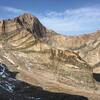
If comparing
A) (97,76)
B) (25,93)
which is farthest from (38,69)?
(97,76)

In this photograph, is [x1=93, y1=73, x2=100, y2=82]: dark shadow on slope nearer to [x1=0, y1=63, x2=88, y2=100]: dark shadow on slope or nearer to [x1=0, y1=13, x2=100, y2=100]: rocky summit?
[x1=0, y1=13, x2=100, y2=100]: rocky summit

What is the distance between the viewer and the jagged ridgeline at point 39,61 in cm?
9498

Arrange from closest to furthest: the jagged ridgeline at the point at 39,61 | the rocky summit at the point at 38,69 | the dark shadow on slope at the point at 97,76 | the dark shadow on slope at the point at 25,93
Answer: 1. the dark shadow on slope at the point at 25,93
2. the rocky summit at the point at 38,69
3. the jagged ridgeline at the point at 39,61
4. the dark shadow on slope at the point at 97,76

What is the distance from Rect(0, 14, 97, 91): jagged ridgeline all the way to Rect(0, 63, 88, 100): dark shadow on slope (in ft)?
14.9

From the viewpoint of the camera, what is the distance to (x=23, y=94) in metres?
78.4

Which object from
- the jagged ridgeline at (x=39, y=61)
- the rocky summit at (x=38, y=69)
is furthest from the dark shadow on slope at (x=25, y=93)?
the jagged ridgeline at (x=39, y=61)

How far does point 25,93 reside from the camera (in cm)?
7938

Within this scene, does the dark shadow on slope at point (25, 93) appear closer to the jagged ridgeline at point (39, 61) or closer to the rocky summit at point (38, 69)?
the rocky summit at point (38, 69)

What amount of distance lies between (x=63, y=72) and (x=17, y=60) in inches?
432

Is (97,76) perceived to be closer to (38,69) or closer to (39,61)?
(39,61)

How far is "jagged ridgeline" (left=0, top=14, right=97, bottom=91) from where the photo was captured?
95.0 meters

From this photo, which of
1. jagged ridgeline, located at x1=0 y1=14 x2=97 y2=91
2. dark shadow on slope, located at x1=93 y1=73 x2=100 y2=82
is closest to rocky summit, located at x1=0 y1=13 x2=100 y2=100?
jagged ridgeline, located at x1=0 y1=14 x2=97 y2=91

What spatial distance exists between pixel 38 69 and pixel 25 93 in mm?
19423

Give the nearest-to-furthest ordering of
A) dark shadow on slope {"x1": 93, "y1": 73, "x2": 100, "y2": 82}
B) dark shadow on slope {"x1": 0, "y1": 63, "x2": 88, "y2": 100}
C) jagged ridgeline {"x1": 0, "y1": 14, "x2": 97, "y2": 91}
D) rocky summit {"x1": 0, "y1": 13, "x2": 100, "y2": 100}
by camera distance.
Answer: dark shadow on slope {"x1": 0, "y1": 63, "x2": 88, "y2": 100}
rocky summit {"x1": 0, "y1": 13, "x2": 100, "y2": 100}
jagged ridgeline {"x1": 0, "y1": 14, "x2": 97, "y2": 91}
dark shadow on slope {"x1": 93, "y1": 73, "x2": 100, "y2": 82}
